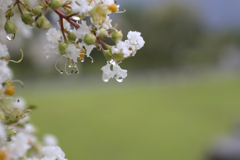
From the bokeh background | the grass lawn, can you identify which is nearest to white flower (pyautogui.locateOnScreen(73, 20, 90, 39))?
the bokeh background

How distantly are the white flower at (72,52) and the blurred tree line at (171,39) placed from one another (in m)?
27.7

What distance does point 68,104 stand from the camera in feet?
42.1

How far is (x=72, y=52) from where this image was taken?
0.83 metres

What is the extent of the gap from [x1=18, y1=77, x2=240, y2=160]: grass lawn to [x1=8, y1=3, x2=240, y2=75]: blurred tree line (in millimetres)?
14011

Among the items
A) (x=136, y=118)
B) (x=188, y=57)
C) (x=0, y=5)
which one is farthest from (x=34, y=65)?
(x=0, y=5)

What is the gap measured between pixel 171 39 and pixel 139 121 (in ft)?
69.2

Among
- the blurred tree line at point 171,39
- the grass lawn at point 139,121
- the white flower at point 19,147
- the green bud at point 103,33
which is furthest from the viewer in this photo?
the blurred tree line at point 171,39

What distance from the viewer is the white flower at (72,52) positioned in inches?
32.5

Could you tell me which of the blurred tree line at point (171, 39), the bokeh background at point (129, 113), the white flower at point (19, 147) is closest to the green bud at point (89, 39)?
the white flower at point (19, 147)

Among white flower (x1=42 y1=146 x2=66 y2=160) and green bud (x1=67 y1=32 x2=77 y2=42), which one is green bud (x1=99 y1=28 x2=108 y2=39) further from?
white flower (x1=42 y1=146 x2=66 y2=160)

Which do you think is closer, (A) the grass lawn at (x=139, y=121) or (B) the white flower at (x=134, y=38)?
(B) the white flower at (x=134, y=38)

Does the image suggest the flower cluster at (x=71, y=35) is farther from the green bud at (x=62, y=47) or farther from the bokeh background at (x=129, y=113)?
the bokeh background at (x=129, y=113)

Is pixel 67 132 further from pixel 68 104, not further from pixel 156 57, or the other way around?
pixel 156 57

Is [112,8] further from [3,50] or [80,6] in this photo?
[3,50]
